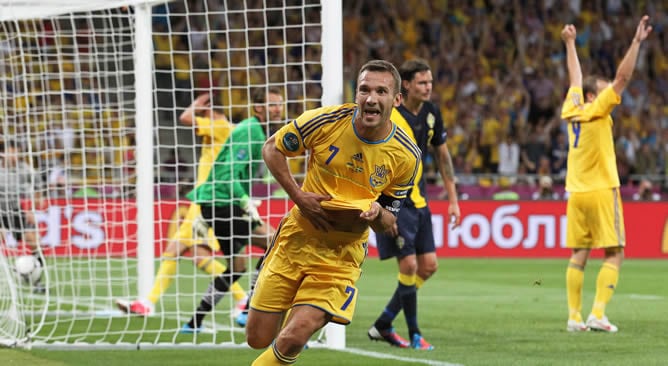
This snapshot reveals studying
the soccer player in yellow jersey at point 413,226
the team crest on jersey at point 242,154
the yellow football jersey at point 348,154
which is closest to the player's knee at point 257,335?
the yellow football jersey at point 348,154

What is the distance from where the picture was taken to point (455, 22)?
26094 millimetres

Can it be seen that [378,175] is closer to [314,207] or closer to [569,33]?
[314,207]

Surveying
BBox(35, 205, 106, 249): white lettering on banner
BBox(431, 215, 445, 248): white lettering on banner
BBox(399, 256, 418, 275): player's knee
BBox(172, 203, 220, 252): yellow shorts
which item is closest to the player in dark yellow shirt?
BBox(172, 203, 220, 252): yellow shorts

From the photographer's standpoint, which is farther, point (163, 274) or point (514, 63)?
point (514, 63)

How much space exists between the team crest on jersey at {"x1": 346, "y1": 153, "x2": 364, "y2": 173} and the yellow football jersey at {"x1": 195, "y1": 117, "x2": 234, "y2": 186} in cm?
451

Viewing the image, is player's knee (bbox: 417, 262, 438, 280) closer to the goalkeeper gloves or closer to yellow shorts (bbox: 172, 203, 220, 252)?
the goalkeeper gloves

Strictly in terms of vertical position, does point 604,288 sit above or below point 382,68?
below

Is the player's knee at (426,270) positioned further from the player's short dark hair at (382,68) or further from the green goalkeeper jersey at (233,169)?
the player's short dark hair at (382,68)

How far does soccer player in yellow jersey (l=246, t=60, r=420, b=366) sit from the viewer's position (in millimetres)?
5434

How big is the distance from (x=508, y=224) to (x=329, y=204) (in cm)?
1461

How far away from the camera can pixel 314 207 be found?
548 cm

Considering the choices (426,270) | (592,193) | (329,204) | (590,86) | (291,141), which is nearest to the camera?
(329,204)

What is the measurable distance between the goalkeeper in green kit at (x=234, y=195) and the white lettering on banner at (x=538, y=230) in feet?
35.0

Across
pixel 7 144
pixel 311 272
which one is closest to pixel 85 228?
pixel 7 144
